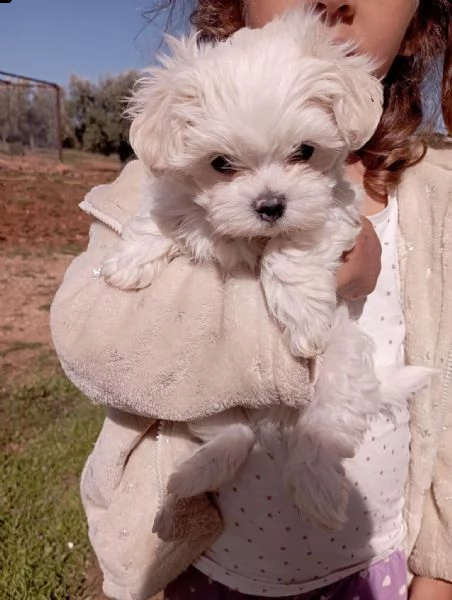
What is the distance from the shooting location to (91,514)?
198 centimetres

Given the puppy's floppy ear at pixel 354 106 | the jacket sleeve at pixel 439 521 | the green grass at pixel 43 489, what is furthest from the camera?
the green grass at pixel 43 489

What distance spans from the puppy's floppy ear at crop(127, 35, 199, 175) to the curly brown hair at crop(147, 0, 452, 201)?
1.62ft

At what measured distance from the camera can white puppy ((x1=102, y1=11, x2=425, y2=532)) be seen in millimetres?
1688

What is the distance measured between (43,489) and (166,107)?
3.15m

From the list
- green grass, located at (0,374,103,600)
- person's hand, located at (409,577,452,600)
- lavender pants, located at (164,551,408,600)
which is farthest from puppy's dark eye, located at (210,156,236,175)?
green grass, located at (0,374,103,600)

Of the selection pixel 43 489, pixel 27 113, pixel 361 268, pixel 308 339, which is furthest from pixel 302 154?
pixel 27 113

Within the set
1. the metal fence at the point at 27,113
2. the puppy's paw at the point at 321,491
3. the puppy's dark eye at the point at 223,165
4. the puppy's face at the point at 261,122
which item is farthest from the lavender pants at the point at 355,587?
the metal fence at the point at 27,113

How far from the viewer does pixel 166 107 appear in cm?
177

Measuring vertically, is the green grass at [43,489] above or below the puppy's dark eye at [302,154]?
below

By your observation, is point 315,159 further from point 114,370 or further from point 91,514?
point 91,514

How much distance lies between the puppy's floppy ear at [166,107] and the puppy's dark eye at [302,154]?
286mm

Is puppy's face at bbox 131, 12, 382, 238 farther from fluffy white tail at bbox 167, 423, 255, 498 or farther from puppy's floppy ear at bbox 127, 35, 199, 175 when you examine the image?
fluffy white tail at bbox 167, 423, 255, 498

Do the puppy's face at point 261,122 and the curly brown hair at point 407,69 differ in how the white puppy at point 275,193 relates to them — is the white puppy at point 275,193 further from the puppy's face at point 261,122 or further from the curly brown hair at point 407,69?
the curly brown hair at point 407,69

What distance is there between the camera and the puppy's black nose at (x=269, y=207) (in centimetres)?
169
